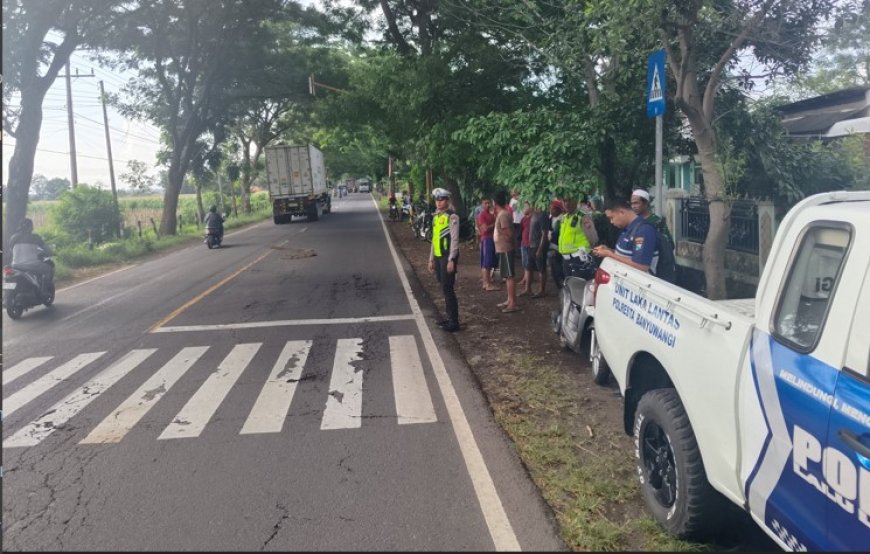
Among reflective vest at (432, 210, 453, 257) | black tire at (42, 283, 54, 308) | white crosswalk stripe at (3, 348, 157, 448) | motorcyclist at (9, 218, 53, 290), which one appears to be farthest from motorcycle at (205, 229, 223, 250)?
reflective vest at (432, 210, 453, 257)

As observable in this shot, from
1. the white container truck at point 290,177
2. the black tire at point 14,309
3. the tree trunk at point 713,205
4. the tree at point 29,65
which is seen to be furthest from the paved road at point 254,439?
the white container truck at point 290,177

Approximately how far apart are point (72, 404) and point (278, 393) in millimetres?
1832

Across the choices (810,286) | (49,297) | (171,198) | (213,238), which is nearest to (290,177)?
(171,198)

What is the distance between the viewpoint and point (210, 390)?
21.2 feet

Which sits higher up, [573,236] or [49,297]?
[573,236]

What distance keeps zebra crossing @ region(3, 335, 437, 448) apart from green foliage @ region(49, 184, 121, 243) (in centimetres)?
2408

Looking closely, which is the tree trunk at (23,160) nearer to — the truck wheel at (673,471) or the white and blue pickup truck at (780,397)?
the truck wheel at (673,471)

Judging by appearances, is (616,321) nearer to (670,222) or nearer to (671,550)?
(671,550)

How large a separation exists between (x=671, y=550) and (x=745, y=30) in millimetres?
6141

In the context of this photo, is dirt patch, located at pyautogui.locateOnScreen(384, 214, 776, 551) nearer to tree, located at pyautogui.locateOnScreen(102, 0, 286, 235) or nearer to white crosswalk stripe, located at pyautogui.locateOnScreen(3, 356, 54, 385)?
white crosswalk stripe, located at pyautogui.locateOnScreen(3, 356, 54, 385)

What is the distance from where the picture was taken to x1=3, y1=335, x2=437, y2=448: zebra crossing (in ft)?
18.0

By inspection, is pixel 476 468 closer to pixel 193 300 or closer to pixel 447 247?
pixel 447 247

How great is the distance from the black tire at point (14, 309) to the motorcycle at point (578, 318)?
863 cm

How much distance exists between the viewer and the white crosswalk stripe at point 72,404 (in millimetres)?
5375
